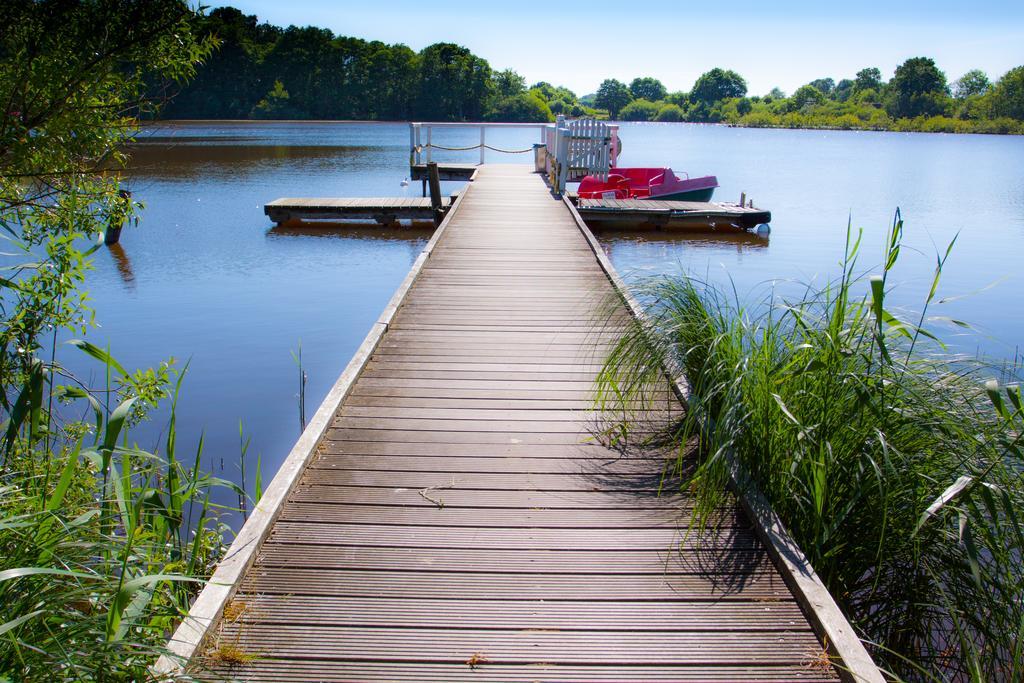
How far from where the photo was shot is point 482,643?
2.37 meters

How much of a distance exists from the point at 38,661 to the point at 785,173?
32669 millimetres

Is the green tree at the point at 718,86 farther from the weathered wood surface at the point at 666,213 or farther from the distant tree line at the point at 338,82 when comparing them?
the weathered wood surface at the point at 666,213

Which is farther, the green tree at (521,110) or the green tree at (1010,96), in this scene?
the green tree at (521,110)

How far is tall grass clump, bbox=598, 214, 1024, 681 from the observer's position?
267cm

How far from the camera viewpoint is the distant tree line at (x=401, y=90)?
77.8 metres

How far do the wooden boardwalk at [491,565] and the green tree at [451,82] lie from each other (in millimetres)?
86949

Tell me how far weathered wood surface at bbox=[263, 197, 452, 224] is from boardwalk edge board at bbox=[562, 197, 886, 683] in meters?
13.8

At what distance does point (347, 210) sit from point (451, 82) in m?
75.6

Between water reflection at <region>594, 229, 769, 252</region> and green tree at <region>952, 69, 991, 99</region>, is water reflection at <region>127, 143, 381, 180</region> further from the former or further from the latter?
green tree at <region>952, 69, 991, 99</region>

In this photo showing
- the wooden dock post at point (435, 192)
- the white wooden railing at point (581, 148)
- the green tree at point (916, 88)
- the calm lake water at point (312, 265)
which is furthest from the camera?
the green tree at point (916, 88)

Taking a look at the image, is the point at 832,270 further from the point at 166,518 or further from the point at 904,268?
the point at 166,518

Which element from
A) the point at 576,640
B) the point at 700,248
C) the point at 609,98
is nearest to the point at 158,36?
the point at 576,640

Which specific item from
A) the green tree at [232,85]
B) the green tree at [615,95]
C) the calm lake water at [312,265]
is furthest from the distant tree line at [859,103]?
the green tree at [232,85]

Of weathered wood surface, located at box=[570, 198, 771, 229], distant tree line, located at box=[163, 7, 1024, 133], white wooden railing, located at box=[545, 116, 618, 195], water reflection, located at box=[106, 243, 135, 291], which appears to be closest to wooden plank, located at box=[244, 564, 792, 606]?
water reflection, located at box=[106, 243, 135, 291]
